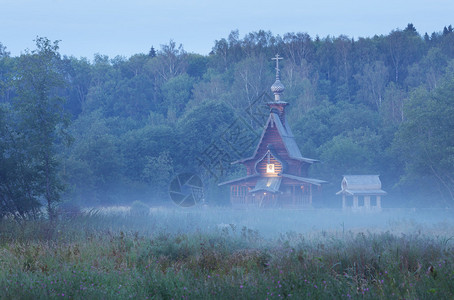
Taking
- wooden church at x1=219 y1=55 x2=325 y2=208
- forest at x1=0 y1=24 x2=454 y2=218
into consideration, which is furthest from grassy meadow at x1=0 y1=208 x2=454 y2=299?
wooden church at x1=219 y1=55 x2=325 y2=208

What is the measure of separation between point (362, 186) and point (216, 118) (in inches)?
913

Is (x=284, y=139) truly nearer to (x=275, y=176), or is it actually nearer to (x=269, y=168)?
(x=269, y=168)

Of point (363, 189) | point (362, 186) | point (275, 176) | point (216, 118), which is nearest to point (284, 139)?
point (275, 176)

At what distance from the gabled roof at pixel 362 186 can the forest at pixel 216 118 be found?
135 inches

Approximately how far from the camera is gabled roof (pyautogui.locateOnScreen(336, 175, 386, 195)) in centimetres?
5434

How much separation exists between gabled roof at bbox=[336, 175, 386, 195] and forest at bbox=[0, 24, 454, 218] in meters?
3.43

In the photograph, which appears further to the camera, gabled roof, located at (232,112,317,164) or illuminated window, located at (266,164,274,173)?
gabled roof, located at (232,112,317,164)

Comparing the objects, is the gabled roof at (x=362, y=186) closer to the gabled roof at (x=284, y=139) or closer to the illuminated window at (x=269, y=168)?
the gabled roof at (x=284, y=139)

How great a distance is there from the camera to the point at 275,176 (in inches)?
2197

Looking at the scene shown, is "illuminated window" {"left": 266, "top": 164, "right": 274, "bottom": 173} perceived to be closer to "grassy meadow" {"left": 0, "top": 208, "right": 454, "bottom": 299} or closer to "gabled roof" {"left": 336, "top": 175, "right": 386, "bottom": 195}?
"gabled roof" {"left": 336, "top": 175, "right": 386, "bottom": 195}

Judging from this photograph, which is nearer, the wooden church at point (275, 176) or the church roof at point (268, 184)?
the church roof at point (268, 184)

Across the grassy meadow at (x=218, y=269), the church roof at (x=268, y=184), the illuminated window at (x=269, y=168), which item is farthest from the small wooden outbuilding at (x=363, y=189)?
the grassy meadow at (x=218, y=269)

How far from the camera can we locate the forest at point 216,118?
2966cm

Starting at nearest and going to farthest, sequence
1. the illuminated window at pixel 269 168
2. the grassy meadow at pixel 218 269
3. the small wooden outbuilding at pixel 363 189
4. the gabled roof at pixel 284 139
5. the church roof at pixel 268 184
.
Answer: the grassy meadow at pixel 218 269, the church roof at pixel 268 184, the small wooden outbuilding at pixel 363 189, the illuminated window at pixel 269 168, the gabled roof at pixel 284 139
